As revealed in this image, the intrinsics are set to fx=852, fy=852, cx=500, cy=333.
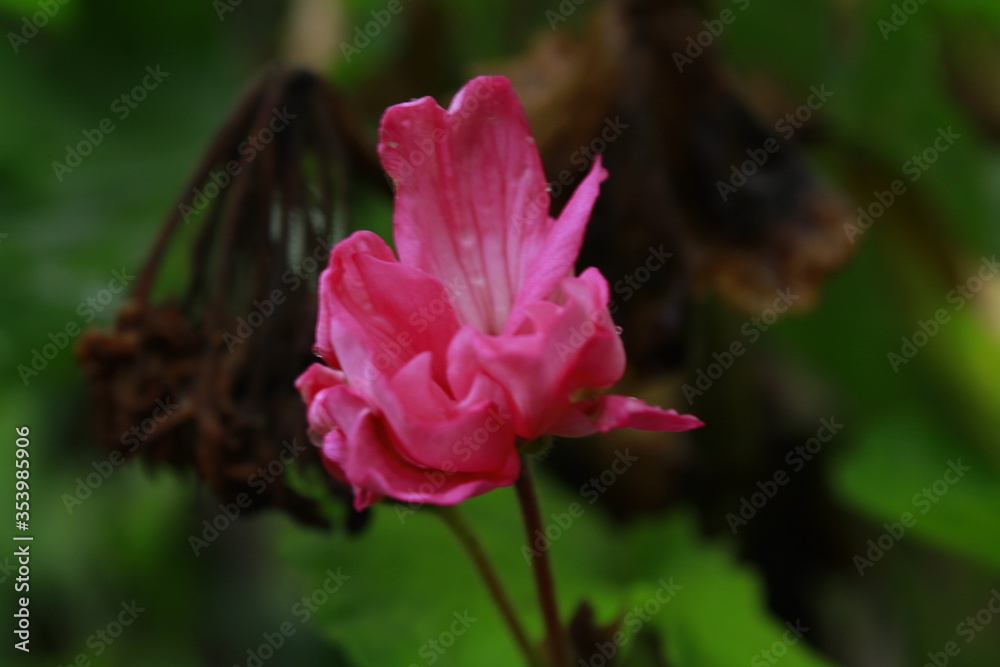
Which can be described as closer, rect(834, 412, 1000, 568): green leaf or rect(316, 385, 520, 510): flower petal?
rect(316, 385, 520, 510): flower petal

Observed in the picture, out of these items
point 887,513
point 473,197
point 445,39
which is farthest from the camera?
point 445,39

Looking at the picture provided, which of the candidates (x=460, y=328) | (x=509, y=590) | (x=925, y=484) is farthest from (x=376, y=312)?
(x=925, y=484)

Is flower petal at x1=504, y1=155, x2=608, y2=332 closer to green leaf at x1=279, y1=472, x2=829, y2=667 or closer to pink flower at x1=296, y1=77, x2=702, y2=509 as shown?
pink flower at x1=296, y1=77, x2=702, y2=509

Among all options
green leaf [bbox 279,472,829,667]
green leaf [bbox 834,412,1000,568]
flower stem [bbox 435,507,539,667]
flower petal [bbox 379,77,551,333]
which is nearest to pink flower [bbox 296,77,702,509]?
flower petal [bbox 379,77,551,333]

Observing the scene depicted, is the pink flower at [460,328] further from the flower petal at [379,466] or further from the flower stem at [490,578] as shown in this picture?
the flower stem at [490,578]

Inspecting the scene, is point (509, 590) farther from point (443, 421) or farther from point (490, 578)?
point (443, 421)

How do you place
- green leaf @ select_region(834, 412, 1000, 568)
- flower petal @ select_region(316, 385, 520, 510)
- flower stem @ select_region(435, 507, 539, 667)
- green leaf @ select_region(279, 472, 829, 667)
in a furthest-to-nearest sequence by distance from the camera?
green leaf @ select_region(834, 412, 1000, 568), green leaf @ select_region(279, 472, 829, 667), flower stem @ select_region(435, 507, 539, 667), flower petal @ select_region(316, 385, 520, 510)

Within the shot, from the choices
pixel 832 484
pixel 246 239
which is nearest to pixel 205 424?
pixel 246 239

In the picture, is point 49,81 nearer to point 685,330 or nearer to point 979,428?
point 685,330
